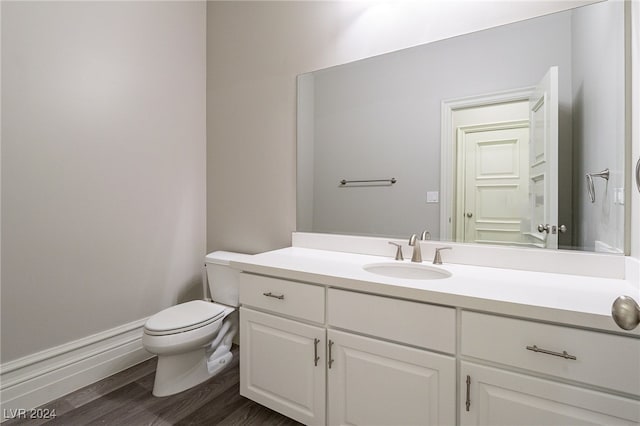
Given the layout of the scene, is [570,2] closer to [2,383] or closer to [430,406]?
[430,406]

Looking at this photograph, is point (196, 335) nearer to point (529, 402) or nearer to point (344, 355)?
point (344, 355)

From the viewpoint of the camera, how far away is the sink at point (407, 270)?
1.40 metres

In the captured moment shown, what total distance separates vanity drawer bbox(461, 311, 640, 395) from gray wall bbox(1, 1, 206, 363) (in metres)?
1.97

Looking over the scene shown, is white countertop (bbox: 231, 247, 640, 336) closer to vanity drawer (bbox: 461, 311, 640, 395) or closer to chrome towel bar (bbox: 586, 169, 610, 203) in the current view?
vanity drawer (bbox: 461, 311, 640, 395)

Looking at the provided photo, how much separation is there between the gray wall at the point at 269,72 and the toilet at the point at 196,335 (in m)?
0.30

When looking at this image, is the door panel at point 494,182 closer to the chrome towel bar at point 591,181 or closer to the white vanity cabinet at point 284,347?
the chrome towel bar at point 591,181

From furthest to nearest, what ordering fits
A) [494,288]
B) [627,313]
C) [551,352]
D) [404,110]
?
1. [404,110]
2. [494,288]
3. [551,352]
4. [627,313]

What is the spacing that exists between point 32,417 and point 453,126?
8.20 ft

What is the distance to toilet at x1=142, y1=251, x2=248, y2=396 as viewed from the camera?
5.40ft

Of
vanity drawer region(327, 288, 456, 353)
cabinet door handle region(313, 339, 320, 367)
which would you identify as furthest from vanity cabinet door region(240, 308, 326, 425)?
vanity drawer region(327, 288, 456, 353)

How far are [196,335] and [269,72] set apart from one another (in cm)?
169

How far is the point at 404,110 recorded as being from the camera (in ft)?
5.40

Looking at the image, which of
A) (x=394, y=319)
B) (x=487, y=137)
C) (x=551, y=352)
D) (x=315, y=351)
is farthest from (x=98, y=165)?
(x=551, y=352)

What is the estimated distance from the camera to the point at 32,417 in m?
1.54
